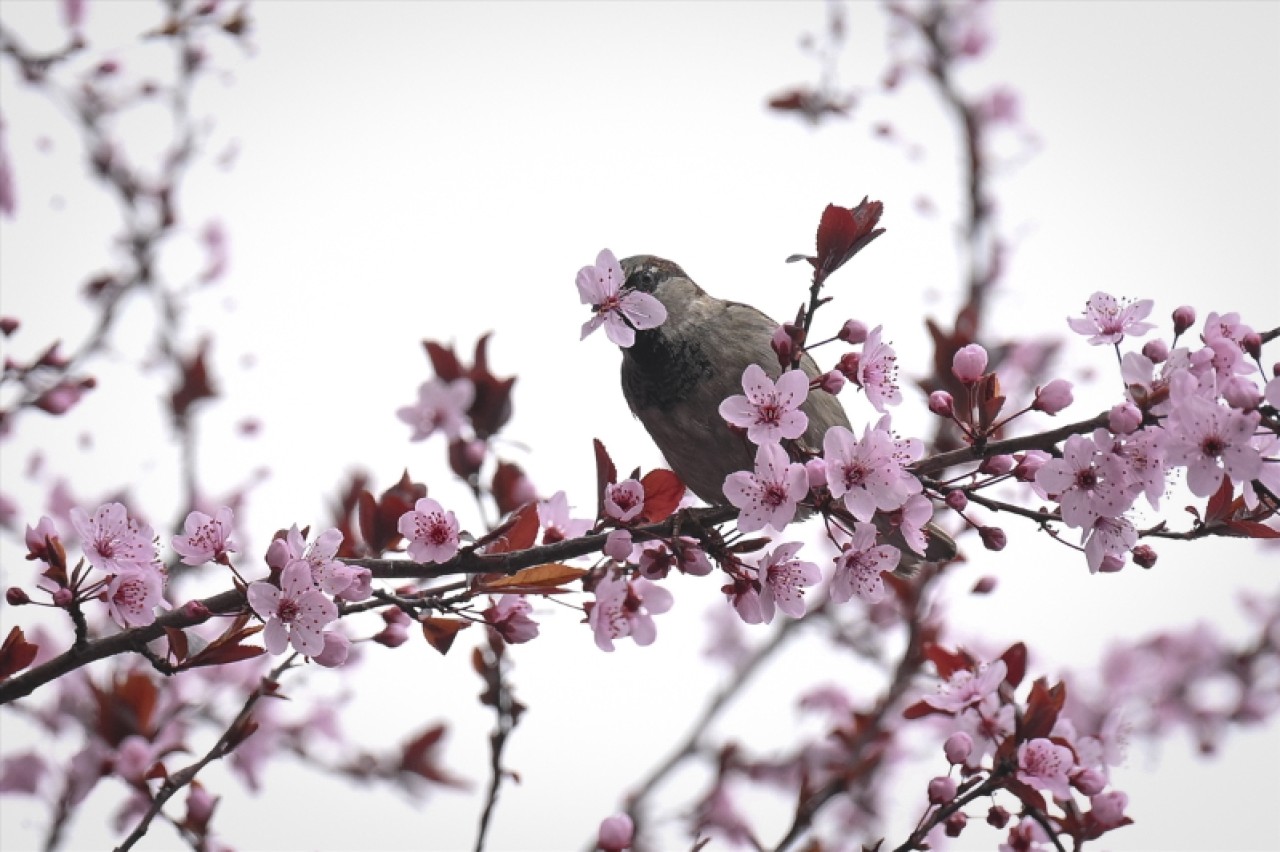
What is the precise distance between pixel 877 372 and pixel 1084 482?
384 millimetres

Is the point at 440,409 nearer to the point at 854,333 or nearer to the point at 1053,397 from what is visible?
the point at 854,333

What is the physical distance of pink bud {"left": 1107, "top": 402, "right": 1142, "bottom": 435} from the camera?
157 centimetres

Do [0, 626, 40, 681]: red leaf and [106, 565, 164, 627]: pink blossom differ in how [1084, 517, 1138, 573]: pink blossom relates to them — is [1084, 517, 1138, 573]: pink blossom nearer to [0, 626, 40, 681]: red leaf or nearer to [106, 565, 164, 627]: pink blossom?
[106, 565, 164, 627]: pink blossom

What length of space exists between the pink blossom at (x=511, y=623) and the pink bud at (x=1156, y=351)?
1.12 meters

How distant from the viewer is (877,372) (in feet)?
6.12

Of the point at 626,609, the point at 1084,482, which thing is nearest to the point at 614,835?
the point at 626,609

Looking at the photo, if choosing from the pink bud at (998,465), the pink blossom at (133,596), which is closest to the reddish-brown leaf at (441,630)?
the pink blossom at (133,596)

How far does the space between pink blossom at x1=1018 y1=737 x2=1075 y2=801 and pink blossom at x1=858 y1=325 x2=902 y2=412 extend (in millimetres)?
676

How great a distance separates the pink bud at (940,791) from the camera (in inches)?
75.0

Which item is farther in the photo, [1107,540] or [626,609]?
[626,609]

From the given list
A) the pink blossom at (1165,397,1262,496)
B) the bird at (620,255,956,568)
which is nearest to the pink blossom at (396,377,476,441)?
the bird at (620,255,956,568)

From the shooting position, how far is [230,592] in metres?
1.71

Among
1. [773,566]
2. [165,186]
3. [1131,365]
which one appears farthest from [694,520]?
[165,186]

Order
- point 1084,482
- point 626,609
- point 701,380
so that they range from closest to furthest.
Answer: point 1084,482 → point 626,609 → point 701,380
